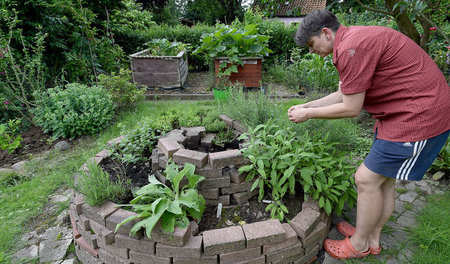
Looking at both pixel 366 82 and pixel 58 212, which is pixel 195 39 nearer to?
pixel 58 212

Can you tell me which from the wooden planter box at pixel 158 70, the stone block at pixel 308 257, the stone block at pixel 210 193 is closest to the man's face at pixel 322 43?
the stone block at pixel 210 193

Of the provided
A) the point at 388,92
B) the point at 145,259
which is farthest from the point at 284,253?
the point at 388,92

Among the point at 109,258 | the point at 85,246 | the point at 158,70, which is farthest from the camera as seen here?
the point at 158,70

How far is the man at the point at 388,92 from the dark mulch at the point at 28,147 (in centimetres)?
385

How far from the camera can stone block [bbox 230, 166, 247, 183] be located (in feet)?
7.31

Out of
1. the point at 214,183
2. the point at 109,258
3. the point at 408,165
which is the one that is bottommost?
the point at 109,258

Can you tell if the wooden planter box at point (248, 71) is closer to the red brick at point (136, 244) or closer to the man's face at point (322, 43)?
the man's face at point (322, 43)

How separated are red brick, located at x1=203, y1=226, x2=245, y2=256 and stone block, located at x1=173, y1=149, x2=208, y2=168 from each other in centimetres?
58

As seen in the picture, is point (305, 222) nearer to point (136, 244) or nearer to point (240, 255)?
point (240, 255)

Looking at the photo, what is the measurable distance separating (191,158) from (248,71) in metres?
4.07

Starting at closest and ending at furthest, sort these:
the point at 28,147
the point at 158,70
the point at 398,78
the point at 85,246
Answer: the point at 398,78 < the point at 85,246 < the point at 28,147 < the point at 158,70

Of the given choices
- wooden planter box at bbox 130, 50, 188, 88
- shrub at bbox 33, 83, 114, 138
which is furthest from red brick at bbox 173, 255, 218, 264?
wooden planter box at bbox 130, 50, 188, 88

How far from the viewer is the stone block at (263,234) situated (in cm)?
178

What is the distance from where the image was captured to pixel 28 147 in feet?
12.7
